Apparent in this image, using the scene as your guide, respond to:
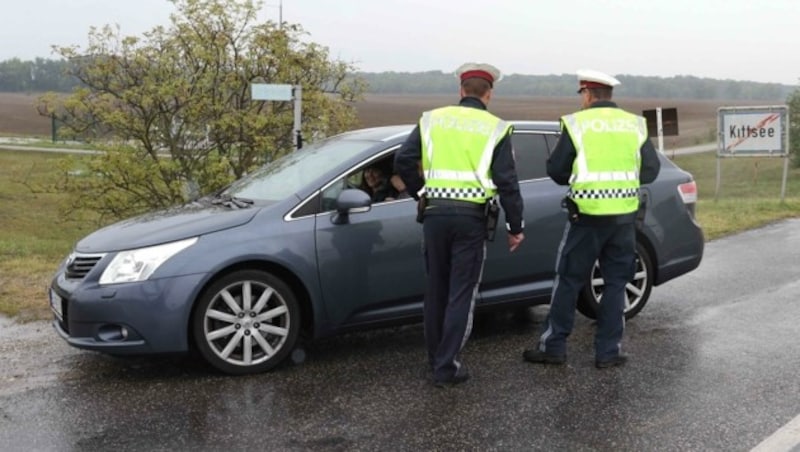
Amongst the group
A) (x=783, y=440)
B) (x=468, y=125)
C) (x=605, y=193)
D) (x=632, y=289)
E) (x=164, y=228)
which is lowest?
(x=783, y=440)

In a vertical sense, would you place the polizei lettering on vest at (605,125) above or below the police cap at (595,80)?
below

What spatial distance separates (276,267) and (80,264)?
1.16 metres

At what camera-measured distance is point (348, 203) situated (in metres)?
5.16

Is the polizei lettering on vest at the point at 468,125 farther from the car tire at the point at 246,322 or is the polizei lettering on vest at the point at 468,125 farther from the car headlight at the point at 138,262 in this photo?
the car headlight at the point at 138,262

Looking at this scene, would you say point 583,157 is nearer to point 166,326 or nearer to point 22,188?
point 166,326

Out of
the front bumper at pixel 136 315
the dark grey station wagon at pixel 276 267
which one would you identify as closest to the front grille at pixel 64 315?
the dark grey station wagon at pixel 276 267

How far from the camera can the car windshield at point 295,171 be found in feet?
18.4

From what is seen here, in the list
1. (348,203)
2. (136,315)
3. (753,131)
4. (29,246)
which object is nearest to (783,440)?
(348,203)

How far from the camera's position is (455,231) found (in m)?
4.81

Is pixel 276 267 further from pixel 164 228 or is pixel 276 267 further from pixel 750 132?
pixel 750 132

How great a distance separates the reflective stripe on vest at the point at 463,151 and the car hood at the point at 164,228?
122 cm

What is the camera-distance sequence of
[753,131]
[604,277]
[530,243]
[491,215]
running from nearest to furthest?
1. [491,215]
2. [604,277]
3. [530,243]
4. [753,131]

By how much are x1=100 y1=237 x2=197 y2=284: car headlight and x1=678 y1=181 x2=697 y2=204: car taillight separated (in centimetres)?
374

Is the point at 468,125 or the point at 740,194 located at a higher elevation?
the point at 468,125
